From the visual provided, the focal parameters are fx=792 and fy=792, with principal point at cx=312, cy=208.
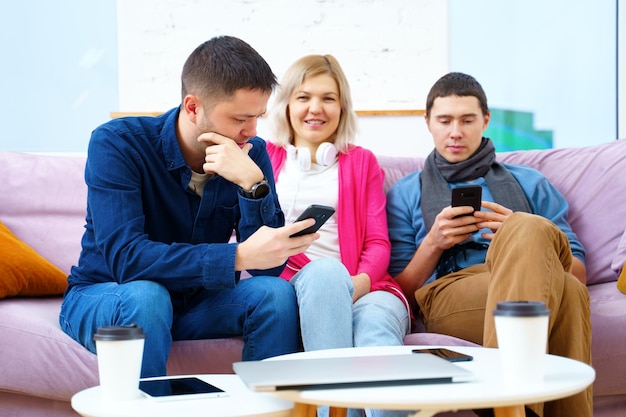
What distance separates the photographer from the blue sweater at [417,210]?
2359mm

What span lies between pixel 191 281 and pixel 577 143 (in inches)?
98.0

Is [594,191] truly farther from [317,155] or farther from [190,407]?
[190,407]

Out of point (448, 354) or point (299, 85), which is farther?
point (299, 85)

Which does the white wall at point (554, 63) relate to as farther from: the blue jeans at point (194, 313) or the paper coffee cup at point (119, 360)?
the paper coffee cup at point (119, 360)

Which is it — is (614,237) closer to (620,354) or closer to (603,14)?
(620,354)

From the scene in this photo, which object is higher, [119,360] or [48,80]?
[48,80]

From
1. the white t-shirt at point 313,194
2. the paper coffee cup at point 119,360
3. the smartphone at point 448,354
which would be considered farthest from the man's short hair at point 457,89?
the paper coffee cup at point 119,360

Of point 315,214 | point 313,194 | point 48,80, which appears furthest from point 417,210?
point 48,80

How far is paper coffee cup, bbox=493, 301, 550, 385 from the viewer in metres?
1.07

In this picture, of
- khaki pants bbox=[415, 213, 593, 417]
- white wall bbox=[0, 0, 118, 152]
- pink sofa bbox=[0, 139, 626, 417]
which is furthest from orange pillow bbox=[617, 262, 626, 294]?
white wall bbox=[0, 0, 118, 152]

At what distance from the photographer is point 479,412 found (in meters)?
1.41

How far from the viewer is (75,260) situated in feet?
7.74

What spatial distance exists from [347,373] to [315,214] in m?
0.60

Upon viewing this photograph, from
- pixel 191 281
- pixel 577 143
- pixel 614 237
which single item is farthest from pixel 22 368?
pixel 577 143
